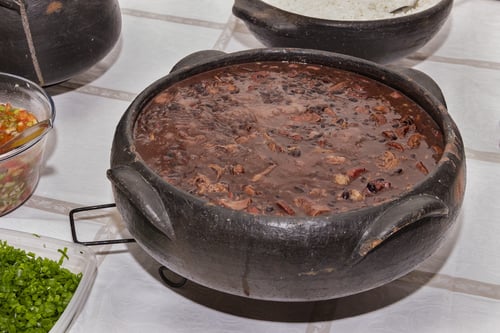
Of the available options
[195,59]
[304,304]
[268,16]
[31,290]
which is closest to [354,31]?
[268,16]

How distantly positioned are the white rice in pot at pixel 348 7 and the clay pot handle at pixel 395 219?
97 centimetres

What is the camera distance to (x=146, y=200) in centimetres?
113

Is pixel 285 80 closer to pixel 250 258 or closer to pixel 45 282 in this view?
pixel 250 258

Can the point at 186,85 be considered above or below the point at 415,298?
above

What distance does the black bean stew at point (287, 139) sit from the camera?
3.78ft

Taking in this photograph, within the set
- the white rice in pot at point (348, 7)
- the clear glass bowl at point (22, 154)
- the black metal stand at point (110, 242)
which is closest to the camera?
the black metal stand at point (110, 242)

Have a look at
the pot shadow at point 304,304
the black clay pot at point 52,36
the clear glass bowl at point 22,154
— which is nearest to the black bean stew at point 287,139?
the pot shadow at point 304,304

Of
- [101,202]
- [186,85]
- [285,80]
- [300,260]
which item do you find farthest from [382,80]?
[101,202]

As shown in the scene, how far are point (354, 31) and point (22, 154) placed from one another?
830 millimetres

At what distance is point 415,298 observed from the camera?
1380 millimetres

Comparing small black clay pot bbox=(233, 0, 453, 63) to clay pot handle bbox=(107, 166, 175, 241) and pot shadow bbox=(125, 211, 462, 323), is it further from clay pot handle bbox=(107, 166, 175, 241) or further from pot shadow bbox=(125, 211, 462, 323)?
clay pot handle bbox=(107, 166, 175, 241)

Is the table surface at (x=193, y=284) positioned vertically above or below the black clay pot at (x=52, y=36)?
below

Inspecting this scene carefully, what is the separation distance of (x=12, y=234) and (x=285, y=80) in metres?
0.64

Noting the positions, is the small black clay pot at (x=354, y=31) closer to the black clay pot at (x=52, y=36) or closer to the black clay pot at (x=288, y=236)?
the black clay pot at (x=52, y=36)
